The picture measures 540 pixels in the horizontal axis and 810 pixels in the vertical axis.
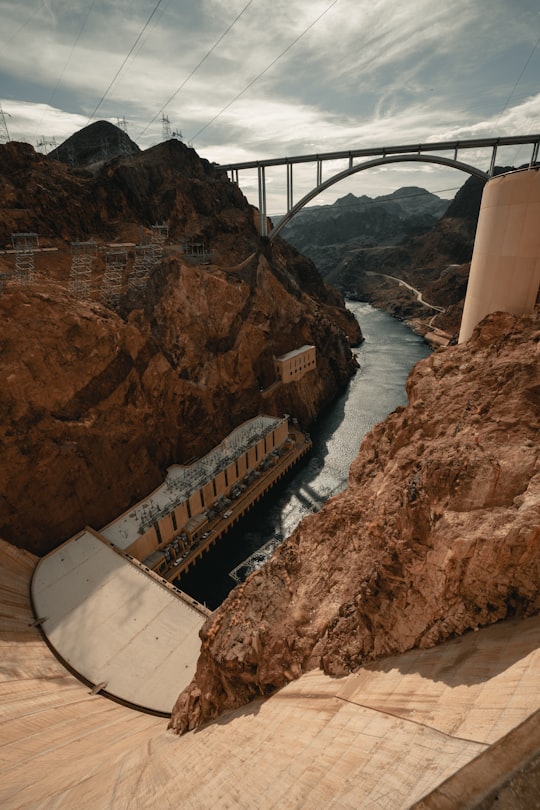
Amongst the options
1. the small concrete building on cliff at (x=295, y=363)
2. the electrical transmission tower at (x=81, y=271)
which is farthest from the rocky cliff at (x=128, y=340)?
the small concrete building on cliff at (x=295, y=363)

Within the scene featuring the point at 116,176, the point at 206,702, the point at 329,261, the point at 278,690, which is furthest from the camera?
the point at 329,261

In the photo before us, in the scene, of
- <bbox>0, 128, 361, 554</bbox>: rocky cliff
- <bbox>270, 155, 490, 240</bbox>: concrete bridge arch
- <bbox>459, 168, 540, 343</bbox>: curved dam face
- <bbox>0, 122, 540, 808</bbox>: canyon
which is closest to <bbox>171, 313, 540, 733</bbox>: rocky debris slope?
<bbox>0, 122, 540, 808</bbox>: canyon

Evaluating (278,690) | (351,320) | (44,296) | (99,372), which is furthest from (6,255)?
(351,320)

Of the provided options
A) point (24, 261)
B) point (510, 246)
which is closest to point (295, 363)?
point (24, 261)

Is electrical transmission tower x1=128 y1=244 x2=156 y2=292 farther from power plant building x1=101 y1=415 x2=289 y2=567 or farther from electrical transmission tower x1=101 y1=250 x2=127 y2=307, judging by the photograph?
power plant building x1=101 y1=415 x2=289 y2=567

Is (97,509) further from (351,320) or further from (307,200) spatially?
(351,320)

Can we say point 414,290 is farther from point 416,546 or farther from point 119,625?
point 416,546
